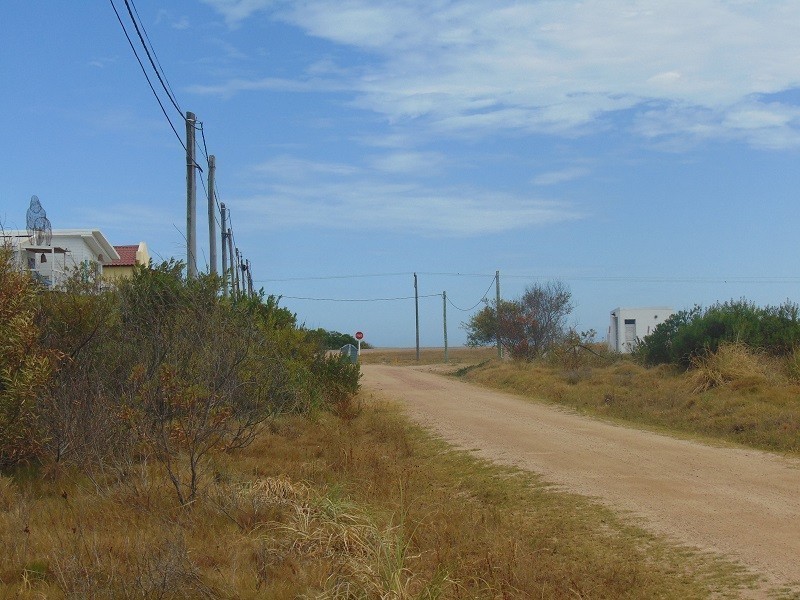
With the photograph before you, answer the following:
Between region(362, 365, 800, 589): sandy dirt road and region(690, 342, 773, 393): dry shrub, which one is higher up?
region(690, 342, 773, 393): dry shrub

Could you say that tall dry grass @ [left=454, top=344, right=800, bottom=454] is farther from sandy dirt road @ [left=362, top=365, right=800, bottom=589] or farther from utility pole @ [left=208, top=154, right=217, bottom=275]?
utility pole @ [left=208, top=154, right=217, bottom=275]

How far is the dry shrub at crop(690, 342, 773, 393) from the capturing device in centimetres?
2019

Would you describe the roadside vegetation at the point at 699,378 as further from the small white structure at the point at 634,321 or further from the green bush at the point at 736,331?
the small white structure at the point at 634,321

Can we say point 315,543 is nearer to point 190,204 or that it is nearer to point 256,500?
point 256,500

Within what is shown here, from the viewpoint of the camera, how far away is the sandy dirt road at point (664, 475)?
7.90 metres

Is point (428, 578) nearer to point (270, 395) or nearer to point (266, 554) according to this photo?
point (266, 554)

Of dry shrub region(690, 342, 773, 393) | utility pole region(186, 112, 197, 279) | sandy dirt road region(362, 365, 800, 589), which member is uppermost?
utility pole region(186, 112, 197, 279)

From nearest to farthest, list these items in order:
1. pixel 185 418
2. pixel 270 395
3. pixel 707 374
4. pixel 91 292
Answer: pixel 185 418 → pixel 270 395 → pixel 91 292 → pixel 707 374

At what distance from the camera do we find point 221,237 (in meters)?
29.2

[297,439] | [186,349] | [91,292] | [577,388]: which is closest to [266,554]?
[186,349]

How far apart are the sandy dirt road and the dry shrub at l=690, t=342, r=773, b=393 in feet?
11.1

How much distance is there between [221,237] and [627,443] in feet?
57.6

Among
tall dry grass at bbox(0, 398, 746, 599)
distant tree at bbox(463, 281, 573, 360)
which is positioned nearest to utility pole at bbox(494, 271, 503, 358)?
distant tree at bbox(463, 281, 573, 360)

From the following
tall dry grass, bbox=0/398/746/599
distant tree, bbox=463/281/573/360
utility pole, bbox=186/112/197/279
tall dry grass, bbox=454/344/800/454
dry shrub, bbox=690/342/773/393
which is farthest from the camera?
distant tree, bbox=463/281/573/360
